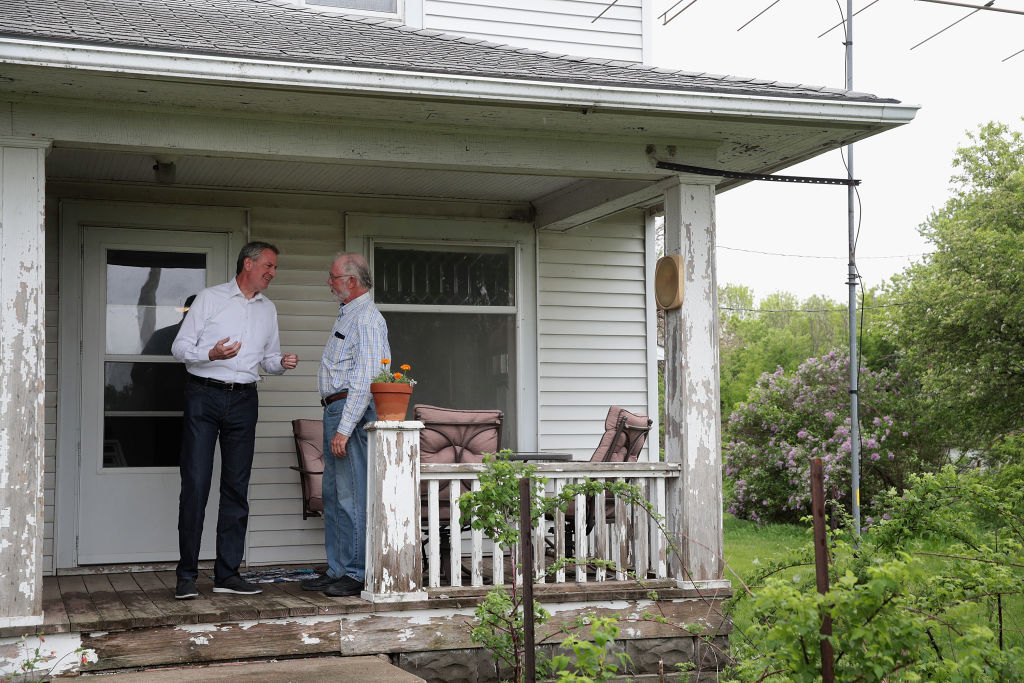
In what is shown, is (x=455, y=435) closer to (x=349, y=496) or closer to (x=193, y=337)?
(x=349, y=496)

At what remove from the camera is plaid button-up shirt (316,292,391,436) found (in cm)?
534

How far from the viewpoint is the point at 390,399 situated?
5.20m

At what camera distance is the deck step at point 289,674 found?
12.4ft

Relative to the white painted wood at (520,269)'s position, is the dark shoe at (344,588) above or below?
below

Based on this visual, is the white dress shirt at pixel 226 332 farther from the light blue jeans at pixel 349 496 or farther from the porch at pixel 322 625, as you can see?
the porch at pixel 322 625

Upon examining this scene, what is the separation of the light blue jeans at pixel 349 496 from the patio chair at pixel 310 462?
1162 mm

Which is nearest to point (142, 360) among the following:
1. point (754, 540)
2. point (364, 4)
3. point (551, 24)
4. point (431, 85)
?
point (364, 4)

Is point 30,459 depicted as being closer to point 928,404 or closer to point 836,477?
point 836,477

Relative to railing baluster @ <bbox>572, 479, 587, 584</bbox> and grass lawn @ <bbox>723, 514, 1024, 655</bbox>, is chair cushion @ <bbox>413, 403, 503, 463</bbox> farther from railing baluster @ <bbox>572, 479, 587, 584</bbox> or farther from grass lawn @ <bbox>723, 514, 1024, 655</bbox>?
grass lawn @ <bbox>723, 514, 1024, 655</bbox>

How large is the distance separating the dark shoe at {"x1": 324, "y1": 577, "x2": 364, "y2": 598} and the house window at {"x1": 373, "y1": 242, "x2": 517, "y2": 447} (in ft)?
7.53

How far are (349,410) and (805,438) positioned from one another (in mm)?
12152

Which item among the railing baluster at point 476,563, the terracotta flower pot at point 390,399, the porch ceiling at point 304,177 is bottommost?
the railing baluster at point 476,563

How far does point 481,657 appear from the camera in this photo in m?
5.16

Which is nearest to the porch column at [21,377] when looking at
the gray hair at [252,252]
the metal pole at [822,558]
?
the gray hair at [252,252]
